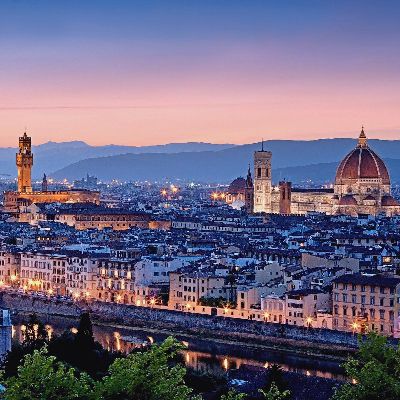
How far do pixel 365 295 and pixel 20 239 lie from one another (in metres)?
28.0

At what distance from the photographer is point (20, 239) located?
5806cm

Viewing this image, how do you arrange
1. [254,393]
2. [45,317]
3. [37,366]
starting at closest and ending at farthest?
[37,366], [254,393], [45,317]

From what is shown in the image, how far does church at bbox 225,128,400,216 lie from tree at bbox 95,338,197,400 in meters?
83.4

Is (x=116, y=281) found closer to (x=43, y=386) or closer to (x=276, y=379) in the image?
(x=276, y=379)

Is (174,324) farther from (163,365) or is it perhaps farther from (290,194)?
(290,194)

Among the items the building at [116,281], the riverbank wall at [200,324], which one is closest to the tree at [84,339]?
the riverbank wall at [200,324]

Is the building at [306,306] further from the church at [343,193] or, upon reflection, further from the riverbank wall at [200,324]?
the church at [343,193]

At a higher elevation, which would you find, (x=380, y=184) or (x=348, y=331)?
(x=380, y=184)

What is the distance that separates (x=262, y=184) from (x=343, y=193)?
7559 millimetres

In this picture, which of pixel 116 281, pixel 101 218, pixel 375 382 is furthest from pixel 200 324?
pixel 101 218

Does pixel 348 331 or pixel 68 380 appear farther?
pixel 348 331

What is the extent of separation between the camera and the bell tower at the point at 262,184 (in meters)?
101

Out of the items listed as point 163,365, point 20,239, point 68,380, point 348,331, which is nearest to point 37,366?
point 68,380

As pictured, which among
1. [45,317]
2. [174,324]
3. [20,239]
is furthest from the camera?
[20,239]
